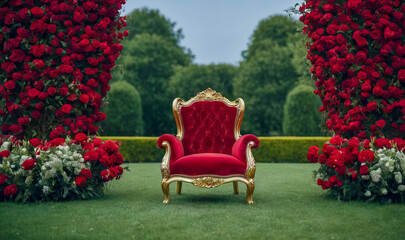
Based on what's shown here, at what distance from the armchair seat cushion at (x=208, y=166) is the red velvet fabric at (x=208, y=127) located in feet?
2.26

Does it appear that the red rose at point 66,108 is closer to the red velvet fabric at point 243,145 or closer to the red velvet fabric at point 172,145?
the red velvet fabric at point 172,145

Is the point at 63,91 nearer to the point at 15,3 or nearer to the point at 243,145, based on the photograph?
the point at 15,3

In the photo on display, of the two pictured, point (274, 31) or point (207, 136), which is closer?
point (207, 136)

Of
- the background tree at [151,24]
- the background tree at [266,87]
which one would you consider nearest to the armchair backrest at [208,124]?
the background tree at [266,87]

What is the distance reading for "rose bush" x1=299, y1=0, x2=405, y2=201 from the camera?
16.4 feet

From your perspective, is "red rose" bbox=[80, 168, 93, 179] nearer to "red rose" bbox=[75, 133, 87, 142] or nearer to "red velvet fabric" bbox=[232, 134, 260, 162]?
"red rose" bbox=[75, 133, 87, 142]

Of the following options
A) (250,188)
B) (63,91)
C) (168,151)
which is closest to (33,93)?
(63,91)

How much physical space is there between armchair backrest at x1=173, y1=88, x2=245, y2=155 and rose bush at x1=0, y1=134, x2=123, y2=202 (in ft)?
3.39

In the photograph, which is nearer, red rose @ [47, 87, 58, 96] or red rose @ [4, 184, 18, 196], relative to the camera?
red rose @ [4, 184, 18, 196]

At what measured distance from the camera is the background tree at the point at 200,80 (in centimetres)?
1852

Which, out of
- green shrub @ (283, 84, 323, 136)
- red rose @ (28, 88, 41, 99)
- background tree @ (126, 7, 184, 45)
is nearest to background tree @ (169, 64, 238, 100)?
green shrub @ (283, 84, 323, 136)

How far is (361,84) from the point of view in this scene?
16.9 ft

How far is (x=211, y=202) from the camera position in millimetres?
5195

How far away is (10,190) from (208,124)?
2.59 metres
